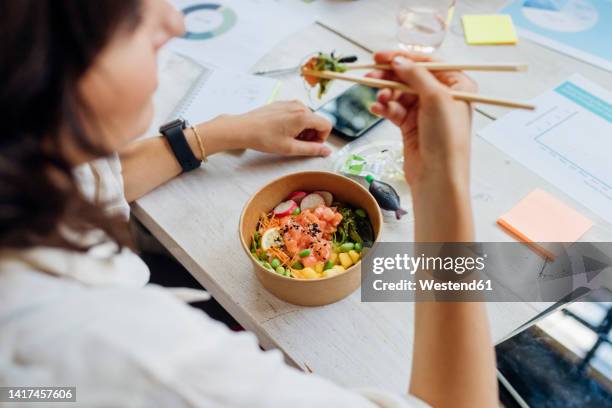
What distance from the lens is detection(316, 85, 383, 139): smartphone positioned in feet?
3.33

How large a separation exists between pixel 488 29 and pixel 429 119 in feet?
2.24

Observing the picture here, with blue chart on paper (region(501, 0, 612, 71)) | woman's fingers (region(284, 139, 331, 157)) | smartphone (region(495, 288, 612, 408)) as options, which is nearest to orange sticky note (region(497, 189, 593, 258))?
smartphone (region(495, 288, 612, 408))

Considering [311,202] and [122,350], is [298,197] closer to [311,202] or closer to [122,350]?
[311,202]

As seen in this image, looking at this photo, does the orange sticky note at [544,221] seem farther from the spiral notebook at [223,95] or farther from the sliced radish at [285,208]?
the spiral notebook at [223,95]

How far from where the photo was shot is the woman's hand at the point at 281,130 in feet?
3.17

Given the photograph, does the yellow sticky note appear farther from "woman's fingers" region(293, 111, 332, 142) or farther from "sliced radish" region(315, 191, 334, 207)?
"sliced radish" region(315, 191, 334, 207)

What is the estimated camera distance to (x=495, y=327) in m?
0.75

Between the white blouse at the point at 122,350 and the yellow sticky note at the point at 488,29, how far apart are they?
3.27ft

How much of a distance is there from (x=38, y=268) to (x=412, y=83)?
53 centimetres

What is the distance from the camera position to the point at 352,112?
3.43ft

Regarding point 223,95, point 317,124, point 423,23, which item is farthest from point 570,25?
point 223,95

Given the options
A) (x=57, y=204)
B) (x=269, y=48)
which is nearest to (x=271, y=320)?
(x=57, y=204)

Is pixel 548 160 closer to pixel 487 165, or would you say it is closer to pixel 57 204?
pixel 487 165

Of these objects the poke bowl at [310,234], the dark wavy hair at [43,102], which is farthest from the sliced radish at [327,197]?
the dark wavy hair at [43,102]
